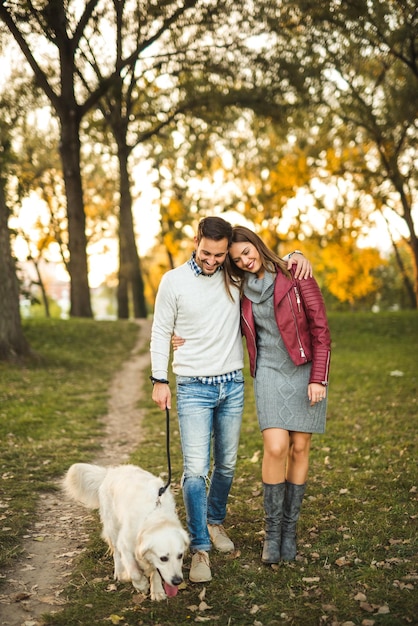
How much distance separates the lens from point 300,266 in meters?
4.73

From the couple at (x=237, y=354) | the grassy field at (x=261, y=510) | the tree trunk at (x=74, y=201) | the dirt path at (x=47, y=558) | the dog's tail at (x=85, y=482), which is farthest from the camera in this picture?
the tree trunk at (x=74, y=201)

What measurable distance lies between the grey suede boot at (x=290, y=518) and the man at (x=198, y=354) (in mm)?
619

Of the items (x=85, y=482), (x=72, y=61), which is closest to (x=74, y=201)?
(x=72, y=61)

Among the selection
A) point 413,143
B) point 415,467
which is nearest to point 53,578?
point 415,467

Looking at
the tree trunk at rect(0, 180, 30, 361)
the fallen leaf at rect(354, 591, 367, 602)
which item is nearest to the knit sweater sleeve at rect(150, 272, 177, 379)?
the fallen leaf at rect(354, 591, 367, 602)

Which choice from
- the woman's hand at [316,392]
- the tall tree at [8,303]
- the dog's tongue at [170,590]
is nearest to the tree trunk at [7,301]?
the tall tree at [8,303]

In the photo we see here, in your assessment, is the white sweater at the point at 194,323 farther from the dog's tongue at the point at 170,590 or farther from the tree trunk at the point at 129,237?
the tree trunk at the point at 129,237

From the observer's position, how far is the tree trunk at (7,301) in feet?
42.7

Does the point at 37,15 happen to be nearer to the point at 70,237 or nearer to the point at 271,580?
the point at 70,237

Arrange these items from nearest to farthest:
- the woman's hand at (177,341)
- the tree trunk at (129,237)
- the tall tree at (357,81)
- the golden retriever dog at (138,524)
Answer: the golden retriever dog at (138,524)
the woman's hand at (177,341)
the tall tree at (357,81)
the tree trunk at (129,237)

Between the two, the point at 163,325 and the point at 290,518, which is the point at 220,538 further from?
the point at 163,325

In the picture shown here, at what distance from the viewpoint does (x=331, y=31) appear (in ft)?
55.5

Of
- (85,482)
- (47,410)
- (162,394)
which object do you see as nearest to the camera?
(162,394)

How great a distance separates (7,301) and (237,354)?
945 cm
